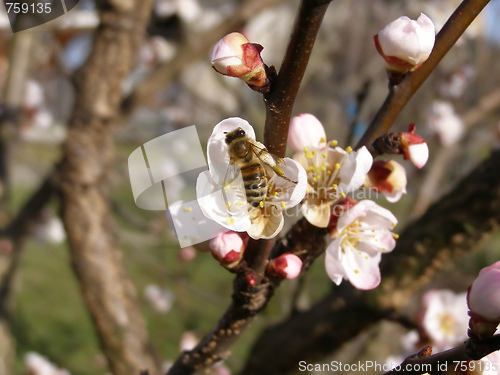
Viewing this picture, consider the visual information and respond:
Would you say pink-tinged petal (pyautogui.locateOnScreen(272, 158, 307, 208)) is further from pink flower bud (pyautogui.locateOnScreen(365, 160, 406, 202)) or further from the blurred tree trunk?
the blurred tree trunk

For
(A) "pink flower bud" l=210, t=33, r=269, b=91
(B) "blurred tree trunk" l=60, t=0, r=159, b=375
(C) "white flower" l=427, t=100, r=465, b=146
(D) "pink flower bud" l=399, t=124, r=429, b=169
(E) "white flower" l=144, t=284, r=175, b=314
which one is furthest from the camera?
(E) "white flower" l=144, t=284, r=175, b=314

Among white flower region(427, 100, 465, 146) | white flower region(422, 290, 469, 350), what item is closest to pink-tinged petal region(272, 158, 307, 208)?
white flower region(422, 290, 469, 350)

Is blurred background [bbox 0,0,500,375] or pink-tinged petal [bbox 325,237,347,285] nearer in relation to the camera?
pink-tinged petal [bbox 325,237,347,285]

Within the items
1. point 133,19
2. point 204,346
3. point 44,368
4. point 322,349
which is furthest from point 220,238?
point 44,368

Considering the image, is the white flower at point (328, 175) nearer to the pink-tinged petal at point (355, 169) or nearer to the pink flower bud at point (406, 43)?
the pink-tinged petal at point (355, 169)

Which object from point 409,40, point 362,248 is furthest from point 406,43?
point 362,248

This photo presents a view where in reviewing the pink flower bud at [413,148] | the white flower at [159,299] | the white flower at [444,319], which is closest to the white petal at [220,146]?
the pink flower bud at [413,148]

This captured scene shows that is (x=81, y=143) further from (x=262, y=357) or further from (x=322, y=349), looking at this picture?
(x=322, y=349)
